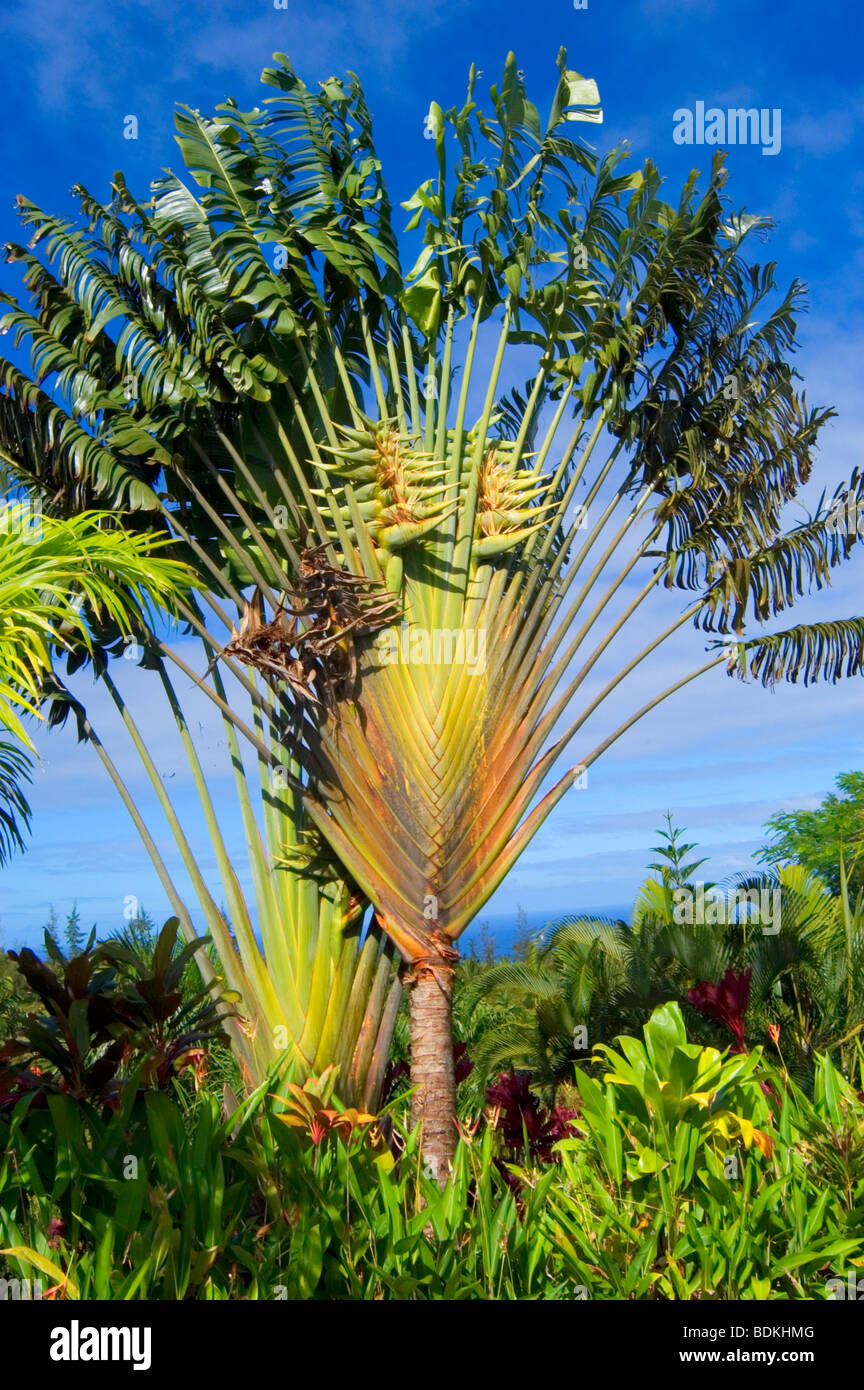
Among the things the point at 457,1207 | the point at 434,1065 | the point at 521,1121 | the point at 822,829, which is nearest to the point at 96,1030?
the point at 457,1207

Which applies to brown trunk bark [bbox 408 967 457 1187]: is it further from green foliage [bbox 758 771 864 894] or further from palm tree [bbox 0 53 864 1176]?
green foliage [bbox 758 771 864 894]

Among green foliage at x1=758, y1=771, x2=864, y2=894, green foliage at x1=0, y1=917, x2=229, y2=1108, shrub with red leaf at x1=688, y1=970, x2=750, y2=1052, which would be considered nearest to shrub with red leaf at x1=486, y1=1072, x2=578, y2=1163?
shrub with red leaf at x1=688, y1=970, x2=750, y2=1052

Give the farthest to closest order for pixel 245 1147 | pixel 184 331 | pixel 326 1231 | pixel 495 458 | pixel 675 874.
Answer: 1. pixel 675 874
2. pixel 184 331
3. pixel 495 458
4. pixel 245 1147
5. pixel 326 1231

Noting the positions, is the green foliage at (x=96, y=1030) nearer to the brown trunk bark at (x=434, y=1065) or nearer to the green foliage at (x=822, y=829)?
the brown trunk bark at (x=434, y=1065)

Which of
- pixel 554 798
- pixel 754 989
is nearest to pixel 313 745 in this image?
pixel 554 798

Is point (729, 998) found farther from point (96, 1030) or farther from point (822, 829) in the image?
point (822, 829)

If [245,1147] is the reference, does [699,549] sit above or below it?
above

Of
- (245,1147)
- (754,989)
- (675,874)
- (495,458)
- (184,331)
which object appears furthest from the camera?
(675,874)

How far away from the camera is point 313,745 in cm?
658

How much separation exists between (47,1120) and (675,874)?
7912mm

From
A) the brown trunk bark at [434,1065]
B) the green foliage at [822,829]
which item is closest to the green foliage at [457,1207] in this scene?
the brown trunk bark at [434,1065]

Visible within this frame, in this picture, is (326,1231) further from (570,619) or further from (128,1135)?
(570,619)

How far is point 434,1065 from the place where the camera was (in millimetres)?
5938

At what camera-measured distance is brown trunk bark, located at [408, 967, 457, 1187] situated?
5.82 metres
